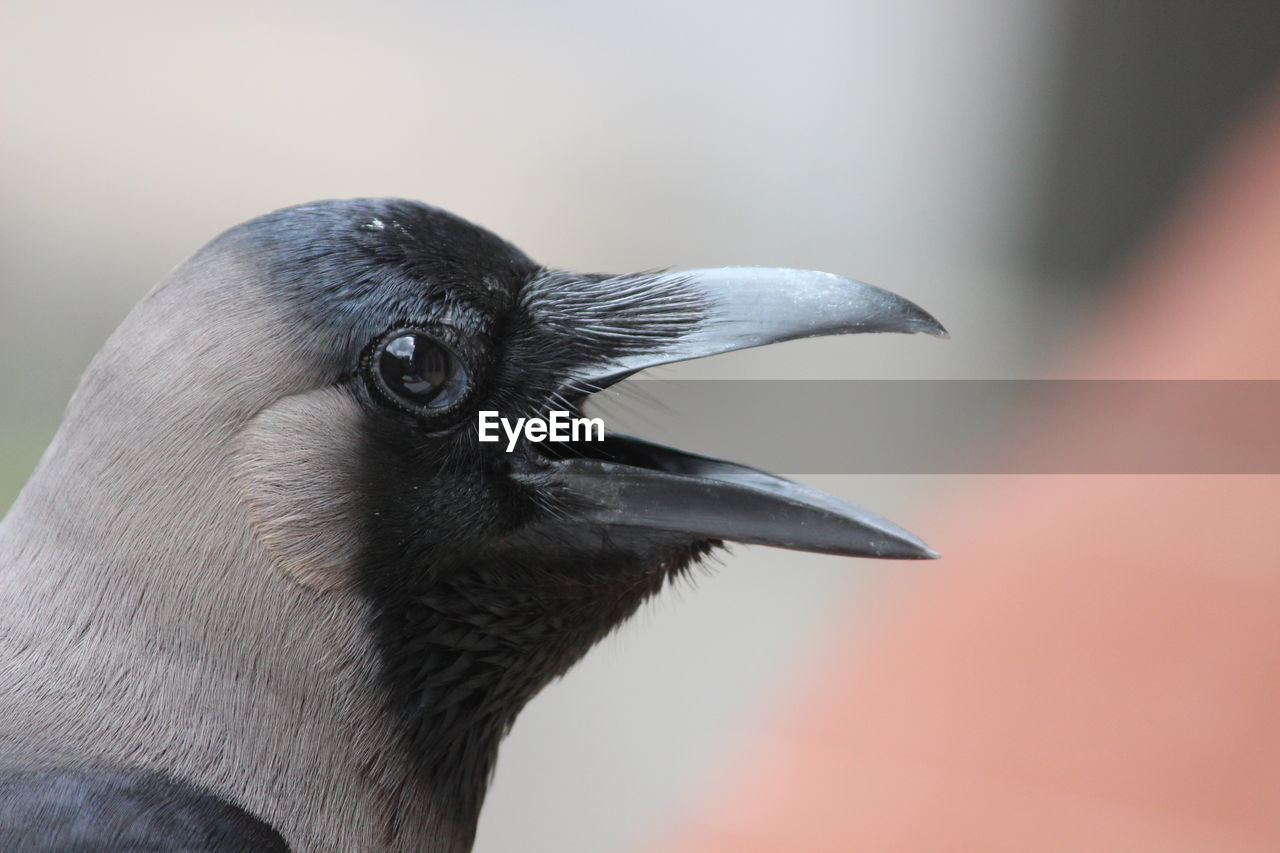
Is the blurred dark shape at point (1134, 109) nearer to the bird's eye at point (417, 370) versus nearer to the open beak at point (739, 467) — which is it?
the open beak at point (739, 467)

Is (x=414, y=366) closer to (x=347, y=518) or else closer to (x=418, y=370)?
(x=418, y=370)

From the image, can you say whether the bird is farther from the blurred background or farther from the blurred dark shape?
the blurred background

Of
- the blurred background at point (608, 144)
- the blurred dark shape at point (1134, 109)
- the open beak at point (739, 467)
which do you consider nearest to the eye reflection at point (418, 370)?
the open beak at point (739, 467)

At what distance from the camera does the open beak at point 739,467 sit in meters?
1.58

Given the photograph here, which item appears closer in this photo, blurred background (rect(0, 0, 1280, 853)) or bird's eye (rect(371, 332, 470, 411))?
bird's eye (rect(371, 332, 470, 411))

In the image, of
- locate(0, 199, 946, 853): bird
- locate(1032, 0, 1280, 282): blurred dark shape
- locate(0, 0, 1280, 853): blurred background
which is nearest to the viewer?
locate(0, 199, 946, 853): bird

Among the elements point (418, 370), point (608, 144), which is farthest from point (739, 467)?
point (608, 144)

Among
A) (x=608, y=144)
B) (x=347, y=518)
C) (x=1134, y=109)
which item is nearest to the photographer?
(x=347, y=518)

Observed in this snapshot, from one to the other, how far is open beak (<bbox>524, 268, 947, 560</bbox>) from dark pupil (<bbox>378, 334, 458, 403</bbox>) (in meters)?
0.16

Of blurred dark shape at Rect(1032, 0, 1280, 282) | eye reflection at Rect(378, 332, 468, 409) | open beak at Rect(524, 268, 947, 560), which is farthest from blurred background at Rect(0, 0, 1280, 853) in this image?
eye reflection at Rect(378, 332, 468, 409)

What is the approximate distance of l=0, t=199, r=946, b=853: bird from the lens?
1522 mm

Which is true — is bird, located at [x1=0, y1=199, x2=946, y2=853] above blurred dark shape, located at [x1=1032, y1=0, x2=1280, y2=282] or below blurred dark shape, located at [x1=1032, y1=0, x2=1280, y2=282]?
below

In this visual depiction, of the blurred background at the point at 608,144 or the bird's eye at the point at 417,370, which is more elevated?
the blurred background at the point at 608,144

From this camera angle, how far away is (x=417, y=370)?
1.60 metres
